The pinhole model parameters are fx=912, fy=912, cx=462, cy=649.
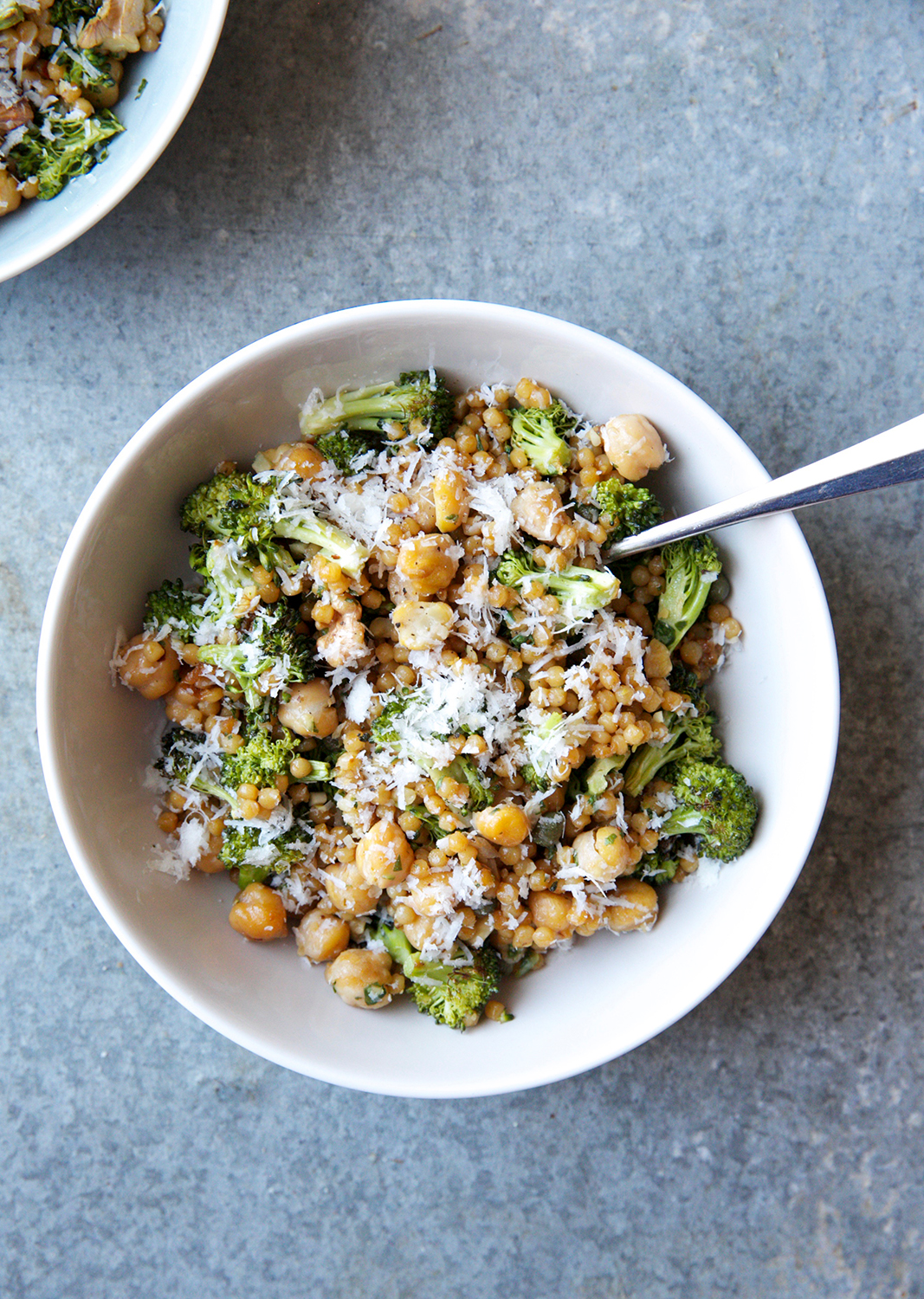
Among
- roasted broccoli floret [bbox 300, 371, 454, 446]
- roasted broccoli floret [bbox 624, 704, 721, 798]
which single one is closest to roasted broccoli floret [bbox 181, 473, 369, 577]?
roasted broccoli floret [bbox 300, 371, 454, 446]

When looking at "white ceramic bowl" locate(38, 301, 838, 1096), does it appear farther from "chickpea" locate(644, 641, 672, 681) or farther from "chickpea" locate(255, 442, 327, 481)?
"chickpea" locate(644, 641, 672, 681)

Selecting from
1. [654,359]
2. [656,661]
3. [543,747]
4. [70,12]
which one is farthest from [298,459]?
[70,12]

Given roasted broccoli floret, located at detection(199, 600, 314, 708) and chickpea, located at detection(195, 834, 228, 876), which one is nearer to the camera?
roasted broccoli floret, located at detection(199, 600, 314, 708)

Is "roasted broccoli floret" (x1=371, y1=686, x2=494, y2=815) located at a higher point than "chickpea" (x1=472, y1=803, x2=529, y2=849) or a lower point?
higher

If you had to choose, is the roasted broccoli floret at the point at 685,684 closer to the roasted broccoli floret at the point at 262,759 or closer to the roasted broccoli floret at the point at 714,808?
the roasted broccoli floret at the point at 714,808

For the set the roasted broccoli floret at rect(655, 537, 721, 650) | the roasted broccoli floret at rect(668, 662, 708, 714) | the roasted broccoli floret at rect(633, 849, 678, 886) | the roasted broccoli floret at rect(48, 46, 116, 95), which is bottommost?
the roasted broccoli floret at rect(633, 849, 678, 886)

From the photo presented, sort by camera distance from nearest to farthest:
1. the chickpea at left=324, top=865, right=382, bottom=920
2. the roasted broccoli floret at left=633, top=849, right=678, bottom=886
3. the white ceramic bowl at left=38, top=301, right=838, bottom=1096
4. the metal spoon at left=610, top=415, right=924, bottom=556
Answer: the metal spoon at left=610, top=415, right=924, bottom=556 < the white ceramic bowl at left=38, top=301, right=838, bottom=1096 < the chickpea at left=324, top=865, right=382, bottom=920 < the roasted broccoli floret at left=633, top=849, right=678, bottom=886

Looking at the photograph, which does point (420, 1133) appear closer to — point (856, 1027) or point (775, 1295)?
point (775, 1295)

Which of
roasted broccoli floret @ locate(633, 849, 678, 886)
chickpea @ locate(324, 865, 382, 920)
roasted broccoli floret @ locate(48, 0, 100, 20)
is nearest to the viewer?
chickpea @ locate(324, 865, 382, 920)
